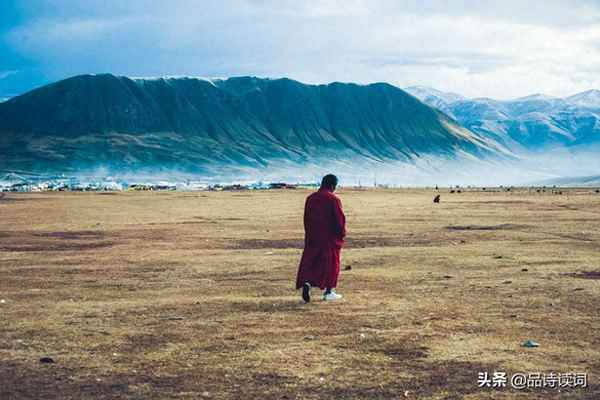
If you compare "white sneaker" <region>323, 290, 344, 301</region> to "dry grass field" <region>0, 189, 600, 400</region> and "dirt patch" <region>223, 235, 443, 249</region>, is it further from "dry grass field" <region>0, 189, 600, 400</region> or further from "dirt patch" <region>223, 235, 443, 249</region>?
"dirt patch" <region>223, 235, 443, 249</region>

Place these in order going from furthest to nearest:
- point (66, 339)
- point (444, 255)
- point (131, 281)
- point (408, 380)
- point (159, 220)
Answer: point (159, 220), point (444, 255), point (131, 281), point (66, 339), point (408, 380)

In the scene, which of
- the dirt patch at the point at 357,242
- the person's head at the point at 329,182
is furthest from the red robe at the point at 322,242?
the dirt patch at the point at 357,242

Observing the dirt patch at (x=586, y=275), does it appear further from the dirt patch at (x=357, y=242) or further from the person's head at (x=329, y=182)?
the dirt patch at (x=357, y=242)

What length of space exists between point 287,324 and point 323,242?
2.93m

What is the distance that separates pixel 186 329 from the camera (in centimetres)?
1226

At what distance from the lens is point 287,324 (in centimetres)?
1262

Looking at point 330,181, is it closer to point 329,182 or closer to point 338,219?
point 329,182

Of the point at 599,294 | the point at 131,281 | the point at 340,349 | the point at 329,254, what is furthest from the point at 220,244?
the point at 340,349

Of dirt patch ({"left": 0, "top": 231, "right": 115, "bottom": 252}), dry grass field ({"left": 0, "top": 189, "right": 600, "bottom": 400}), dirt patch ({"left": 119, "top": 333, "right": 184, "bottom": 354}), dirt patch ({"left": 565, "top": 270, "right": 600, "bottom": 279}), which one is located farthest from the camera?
dirt patch ({"left": 0, "top": 231, "right": 115, "bottom": 252})

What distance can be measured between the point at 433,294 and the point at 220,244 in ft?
46.7

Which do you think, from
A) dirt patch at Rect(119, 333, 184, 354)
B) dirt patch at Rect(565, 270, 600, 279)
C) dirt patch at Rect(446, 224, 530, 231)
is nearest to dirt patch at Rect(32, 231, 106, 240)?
dirt patch at Rect(446, 224, 530, 231)

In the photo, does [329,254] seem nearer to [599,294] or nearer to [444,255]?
[599,294]

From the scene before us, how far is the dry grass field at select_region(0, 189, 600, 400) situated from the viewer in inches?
364

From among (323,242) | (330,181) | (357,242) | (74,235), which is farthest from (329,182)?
(74,235)
